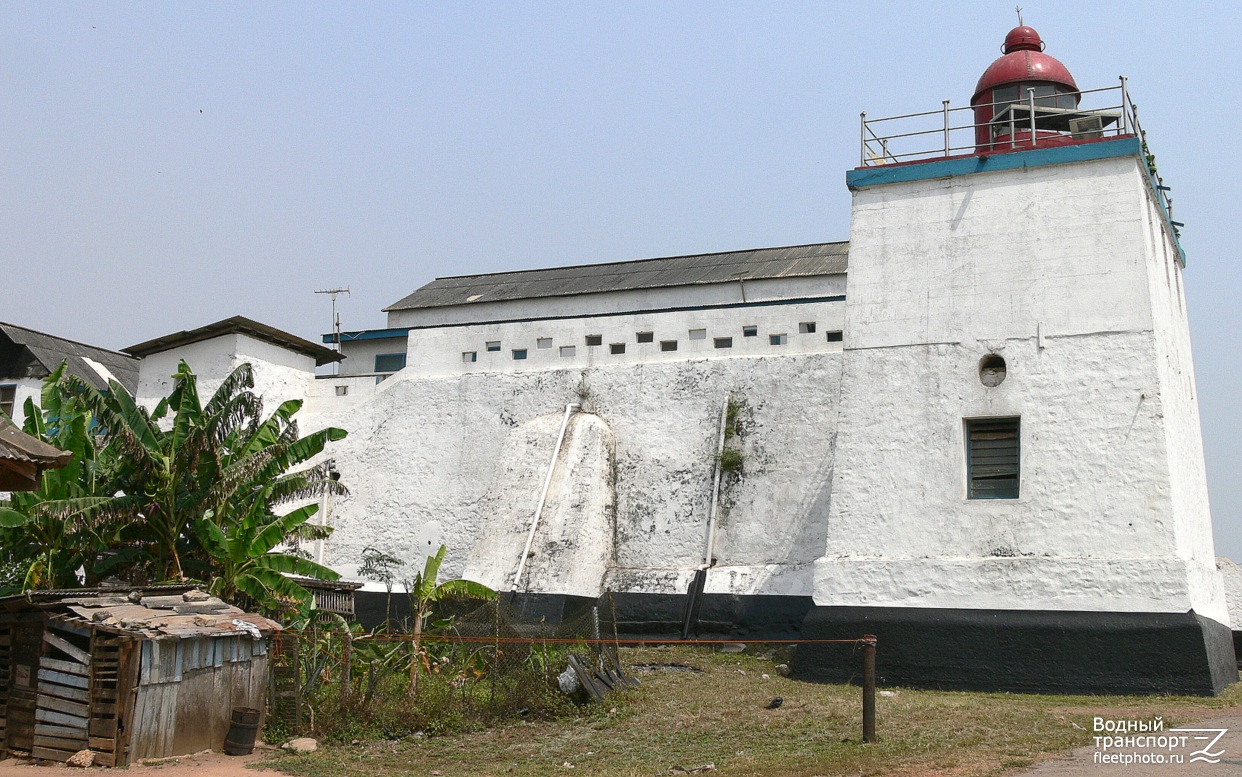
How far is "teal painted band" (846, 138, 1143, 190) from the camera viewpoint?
14.0m

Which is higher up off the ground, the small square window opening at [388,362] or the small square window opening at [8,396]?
the small square window opening at [388,362]

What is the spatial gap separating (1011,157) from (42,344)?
64.6ft

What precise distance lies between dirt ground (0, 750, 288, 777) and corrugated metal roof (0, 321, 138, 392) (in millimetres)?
13054

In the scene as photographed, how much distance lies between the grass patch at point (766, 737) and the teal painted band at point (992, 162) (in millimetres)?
6336

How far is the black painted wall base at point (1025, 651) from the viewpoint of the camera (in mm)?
12617

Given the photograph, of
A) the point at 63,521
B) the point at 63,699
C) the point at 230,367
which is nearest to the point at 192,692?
the point at 63,699

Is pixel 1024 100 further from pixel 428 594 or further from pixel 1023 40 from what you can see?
pixel 428 594

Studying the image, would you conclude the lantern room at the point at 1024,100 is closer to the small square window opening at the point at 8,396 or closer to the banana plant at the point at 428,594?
the banana plant at the point at 428,594

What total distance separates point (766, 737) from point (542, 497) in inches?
285

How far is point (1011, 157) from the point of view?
571 inches

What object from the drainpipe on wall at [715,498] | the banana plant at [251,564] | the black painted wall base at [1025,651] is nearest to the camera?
the black painted wall base at [1025,651]

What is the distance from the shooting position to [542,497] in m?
17.3

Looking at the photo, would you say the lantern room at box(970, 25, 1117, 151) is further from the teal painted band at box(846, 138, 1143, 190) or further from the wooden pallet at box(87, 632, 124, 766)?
the wooden pallet at box(87, 632, 124, 766)

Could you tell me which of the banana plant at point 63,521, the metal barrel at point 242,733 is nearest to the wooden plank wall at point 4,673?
the banana plant at point 63,521
